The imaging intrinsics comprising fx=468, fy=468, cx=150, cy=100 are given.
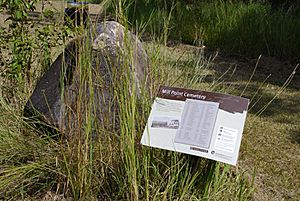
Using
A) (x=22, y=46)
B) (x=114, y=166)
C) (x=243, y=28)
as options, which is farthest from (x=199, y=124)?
(x=243, y=28)

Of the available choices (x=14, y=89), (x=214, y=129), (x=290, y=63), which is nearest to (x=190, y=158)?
(x=214, y=129)

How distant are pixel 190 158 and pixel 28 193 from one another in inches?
38.7

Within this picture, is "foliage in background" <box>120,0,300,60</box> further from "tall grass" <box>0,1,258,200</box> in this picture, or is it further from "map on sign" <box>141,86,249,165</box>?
"map on sign" <box>141,86,249,165</box>

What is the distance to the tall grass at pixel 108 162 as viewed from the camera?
2496 mm

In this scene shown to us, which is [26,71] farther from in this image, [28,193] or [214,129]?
[214,129]

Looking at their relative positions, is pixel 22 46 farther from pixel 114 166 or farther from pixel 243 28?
pixel 243 28

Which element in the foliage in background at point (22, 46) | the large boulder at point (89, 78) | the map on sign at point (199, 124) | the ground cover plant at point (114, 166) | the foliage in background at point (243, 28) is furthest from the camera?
the foliage in background at point (243, 28)

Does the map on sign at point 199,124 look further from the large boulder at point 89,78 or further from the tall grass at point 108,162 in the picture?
the large boulder at point 89,78

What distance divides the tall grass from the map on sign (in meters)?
0.15

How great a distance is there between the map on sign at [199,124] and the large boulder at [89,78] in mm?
250

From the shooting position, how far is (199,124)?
235 cm

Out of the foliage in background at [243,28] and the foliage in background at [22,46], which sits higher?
the foliage in background at [22,46]

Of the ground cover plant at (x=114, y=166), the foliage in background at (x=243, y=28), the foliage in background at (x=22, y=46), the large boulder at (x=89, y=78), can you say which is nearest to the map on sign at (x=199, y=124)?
the ground cover plant at (x=114, y=166)

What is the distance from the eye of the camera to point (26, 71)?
12.2 ft
